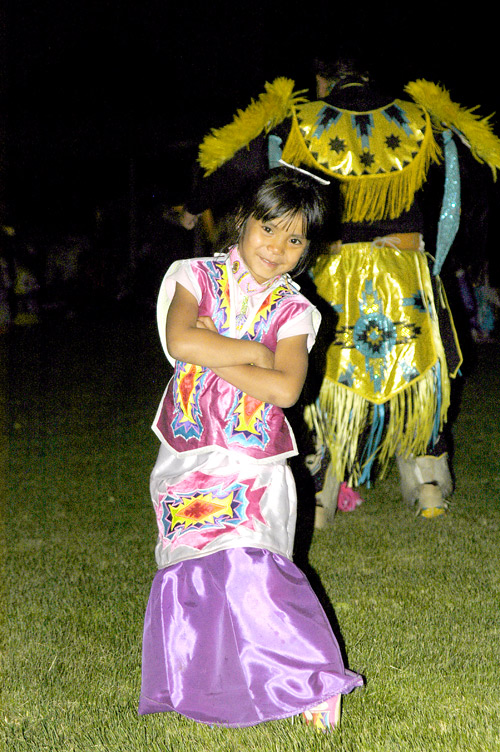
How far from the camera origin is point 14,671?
7.57 feet

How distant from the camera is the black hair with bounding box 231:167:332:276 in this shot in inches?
79.9

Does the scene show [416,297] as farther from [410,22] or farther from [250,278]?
[410,22]

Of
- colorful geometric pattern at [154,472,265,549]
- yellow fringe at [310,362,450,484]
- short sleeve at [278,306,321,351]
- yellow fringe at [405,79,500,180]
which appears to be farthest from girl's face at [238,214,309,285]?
yellow fringe at [405,79,500,180]

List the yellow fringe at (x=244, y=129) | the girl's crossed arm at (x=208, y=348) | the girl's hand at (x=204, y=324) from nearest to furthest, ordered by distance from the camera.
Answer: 1. the girl's crossed arm at (x=208, y=348)
2. the girl's hand at (x=204, y=324)
3. the yellow fringe at (x=244, y=129)

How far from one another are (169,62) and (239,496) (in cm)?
1209

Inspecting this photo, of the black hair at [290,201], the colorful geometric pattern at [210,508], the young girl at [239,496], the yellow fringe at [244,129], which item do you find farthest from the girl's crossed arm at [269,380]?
the yellow fringe at [244,129]

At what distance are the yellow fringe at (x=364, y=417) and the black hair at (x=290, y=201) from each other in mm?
1337

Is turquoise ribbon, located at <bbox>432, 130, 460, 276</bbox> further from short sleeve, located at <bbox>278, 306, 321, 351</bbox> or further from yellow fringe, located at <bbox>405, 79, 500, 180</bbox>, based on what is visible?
short sleeve, located at <bbox>278, 306, 321, 351</bbox>

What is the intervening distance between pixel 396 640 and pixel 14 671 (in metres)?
1.10

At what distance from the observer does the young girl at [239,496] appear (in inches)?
75.9

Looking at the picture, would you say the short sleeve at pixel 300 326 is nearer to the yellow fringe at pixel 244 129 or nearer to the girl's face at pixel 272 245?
the girl's face at pixel 272 245

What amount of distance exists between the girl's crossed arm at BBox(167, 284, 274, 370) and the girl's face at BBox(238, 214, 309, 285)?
0.71 ft

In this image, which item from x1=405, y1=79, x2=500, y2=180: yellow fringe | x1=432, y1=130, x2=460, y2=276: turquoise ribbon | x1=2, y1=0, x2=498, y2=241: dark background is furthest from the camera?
x1=2, y1=0, x2=498, y2=241: dark background

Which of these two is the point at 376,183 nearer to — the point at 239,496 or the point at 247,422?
the point at 247,422
